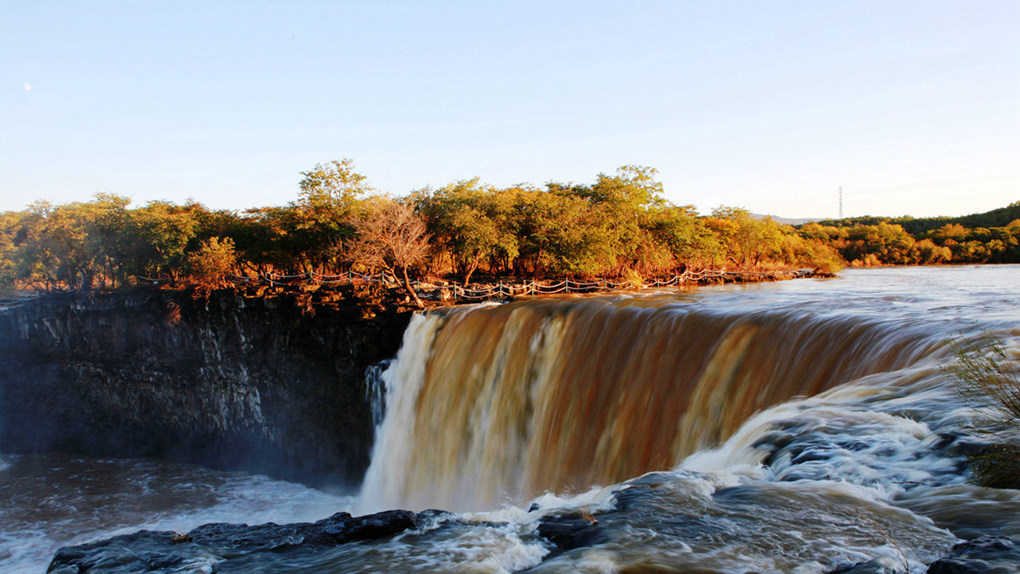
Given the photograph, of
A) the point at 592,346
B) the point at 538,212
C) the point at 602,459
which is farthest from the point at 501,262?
the point at 602,459

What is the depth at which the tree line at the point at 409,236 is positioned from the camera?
2942cm

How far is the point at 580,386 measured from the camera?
13938 millimetres

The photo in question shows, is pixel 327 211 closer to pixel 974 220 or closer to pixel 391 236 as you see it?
pixel 391 236

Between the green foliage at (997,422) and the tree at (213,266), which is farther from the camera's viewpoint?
the tree at (213,266)

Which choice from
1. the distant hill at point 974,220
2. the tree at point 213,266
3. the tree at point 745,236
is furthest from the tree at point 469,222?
the distant hill at point 974,220

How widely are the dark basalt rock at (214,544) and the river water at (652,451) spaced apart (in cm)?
28

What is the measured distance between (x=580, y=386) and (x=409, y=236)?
1611 centimetres

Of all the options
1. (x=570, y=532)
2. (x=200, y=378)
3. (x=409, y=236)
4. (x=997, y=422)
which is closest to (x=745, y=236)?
(x=409, y=236)

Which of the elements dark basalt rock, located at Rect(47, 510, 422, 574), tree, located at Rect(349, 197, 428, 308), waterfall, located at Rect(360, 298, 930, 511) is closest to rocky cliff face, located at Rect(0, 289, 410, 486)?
tree, located at Rect(349, 197, 428, 308)

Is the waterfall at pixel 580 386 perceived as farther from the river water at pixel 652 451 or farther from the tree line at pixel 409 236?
the tree line at pixel 409 236

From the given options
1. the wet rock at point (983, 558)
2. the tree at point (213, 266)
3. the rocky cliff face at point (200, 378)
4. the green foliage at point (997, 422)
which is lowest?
the rocky cliff face at point (200, 378)

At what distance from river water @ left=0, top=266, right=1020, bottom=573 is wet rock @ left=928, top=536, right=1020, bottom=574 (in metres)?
0.18

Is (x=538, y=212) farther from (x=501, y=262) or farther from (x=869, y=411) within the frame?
(x=869, y=411)

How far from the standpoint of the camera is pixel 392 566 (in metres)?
5.03
